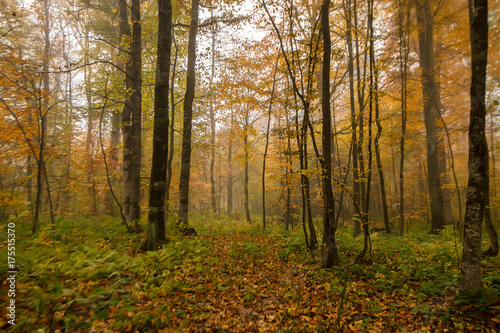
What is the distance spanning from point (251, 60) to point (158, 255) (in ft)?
37.9

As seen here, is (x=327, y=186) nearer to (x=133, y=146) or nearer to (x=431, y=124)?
(x=133, y=146)

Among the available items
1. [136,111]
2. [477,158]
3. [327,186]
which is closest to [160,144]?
[136,111]

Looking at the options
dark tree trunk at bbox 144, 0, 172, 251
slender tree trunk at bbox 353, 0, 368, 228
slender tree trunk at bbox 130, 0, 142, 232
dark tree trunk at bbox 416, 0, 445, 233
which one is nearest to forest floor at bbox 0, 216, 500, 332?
dark tree trunk at bbox 144, 0, 172, 251

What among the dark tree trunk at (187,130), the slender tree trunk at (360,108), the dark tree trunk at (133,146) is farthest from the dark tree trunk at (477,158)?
the dark tree trunk at (133,146)

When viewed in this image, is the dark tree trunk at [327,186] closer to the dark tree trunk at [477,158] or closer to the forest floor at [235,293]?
the forest floor at [235,293]

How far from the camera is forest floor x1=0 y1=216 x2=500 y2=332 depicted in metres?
3.16

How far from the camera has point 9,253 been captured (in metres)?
3.85

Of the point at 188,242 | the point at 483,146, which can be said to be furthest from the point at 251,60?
the point at 483,146

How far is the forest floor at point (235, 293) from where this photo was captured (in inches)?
124

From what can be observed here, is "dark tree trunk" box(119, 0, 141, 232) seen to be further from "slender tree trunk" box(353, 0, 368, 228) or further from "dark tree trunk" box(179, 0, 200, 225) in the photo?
"slender tree trunk" box(353, 0, 368, 228)

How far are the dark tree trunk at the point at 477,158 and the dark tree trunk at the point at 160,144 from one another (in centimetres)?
652

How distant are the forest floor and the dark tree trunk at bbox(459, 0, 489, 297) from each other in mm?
390

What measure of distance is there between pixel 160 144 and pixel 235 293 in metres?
4.21

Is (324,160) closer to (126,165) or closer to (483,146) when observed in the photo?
(483,146)
